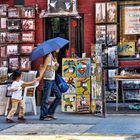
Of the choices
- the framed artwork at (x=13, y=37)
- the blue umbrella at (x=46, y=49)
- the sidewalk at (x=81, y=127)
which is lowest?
the sidewalk at (x=81, y=127)

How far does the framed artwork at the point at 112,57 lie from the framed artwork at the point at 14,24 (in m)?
2.71

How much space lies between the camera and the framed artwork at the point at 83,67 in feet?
41.2

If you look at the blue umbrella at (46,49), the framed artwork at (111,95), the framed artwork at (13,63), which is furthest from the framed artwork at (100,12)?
the blue umbrella at (46,49)

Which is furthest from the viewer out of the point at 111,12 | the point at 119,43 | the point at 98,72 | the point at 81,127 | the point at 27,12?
the point at 27,12

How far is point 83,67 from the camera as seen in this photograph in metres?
12.6

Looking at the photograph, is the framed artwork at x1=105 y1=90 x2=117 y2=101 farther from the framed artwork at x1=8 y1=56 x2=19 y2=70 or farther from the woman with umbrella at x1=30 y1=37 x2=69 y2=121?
the woman with umbrella at x1=30 y1=37 x2=69 y2=121

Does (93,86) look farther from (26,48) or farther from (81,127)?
(26,48)

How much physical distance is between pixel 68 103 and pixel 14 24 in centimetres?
348

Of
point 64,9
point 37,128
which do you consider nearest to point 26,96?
point 37,128

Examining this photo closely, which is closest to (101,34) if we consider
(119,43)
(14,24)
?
(119,43)

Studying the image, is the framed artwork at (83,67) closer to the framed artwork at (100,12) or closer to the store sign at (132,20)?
the framed artwork at (100,12)

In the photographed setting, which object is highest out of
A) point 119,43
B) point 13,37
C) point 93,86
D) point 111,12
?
point 111,12

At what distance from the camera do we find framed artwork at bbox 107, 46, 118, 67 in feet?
48.4

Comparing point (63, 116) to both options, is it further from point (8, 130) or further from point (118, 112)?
point (8, 130)
